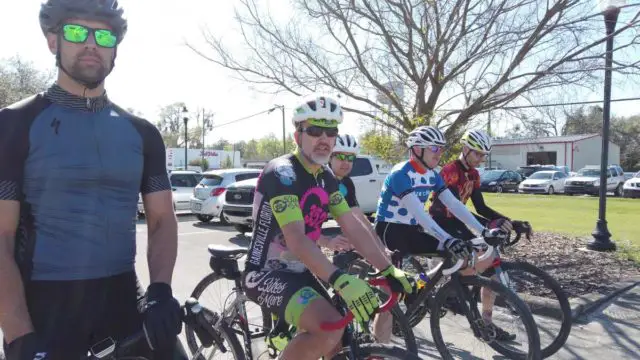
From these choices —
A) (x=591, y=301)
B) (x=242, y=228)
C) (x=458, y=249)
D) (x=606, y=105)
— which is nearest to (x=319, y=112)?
(x=458, y=249)

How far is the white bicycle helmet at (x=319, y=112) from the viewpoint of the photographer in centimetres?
287

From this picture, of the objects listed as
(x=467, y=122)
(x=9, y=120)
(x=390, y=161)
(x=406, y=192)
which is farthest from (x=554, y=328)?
(x=390, y=161)

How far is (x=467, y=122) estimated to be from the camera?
28.9ft

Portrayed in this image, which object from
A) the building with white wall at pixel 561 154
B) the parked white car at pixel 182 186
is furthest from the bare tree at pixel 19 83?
the building with white wall at pixel 561 154

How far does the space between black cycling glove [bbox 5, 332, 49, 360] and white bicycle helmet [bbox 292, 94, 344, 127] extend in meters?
1.71

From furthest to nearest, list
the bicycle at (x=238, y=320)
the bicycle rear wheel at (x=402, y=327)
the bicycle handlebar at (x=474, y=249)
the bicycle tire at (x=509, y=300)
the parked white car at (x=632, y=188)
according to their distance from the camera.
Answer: the parked white car at (x=632, y=188), the bicycle handlebar at (x=474, y=249), the bicycle tire at (x=509, y=300), the bicycle rear wheel at (x=402, y=327), the bicycle at (x=238, y=320)

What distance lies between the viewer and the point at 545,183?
31062mm

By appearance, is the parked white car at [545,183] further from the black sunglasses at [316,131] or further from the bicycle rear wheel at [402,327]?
the black sunglasses at [316,131]

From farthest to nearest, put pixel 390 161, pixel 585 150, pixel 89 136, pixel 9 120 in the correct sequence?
pixel 585 150 → pixel 390 161 → pixel 89 136 → pixel 9 120

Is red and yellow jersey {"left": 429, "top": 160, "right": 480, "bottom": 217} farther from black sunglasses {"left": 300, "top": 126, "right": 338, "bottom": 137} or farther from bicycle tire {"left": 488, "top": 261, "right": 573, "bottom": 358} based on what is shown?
black sunglasses {"left": 300, "top": 126, "right": 338, "bottom": 137}

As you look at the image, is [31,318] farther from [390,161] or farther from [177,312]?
[390,161]

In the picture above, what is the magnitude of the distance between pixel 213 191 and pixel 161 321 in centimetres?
1253

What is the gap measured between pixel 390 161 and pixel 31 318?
9.29 m

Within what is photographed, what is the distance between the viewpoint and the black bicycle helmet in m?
1.99
